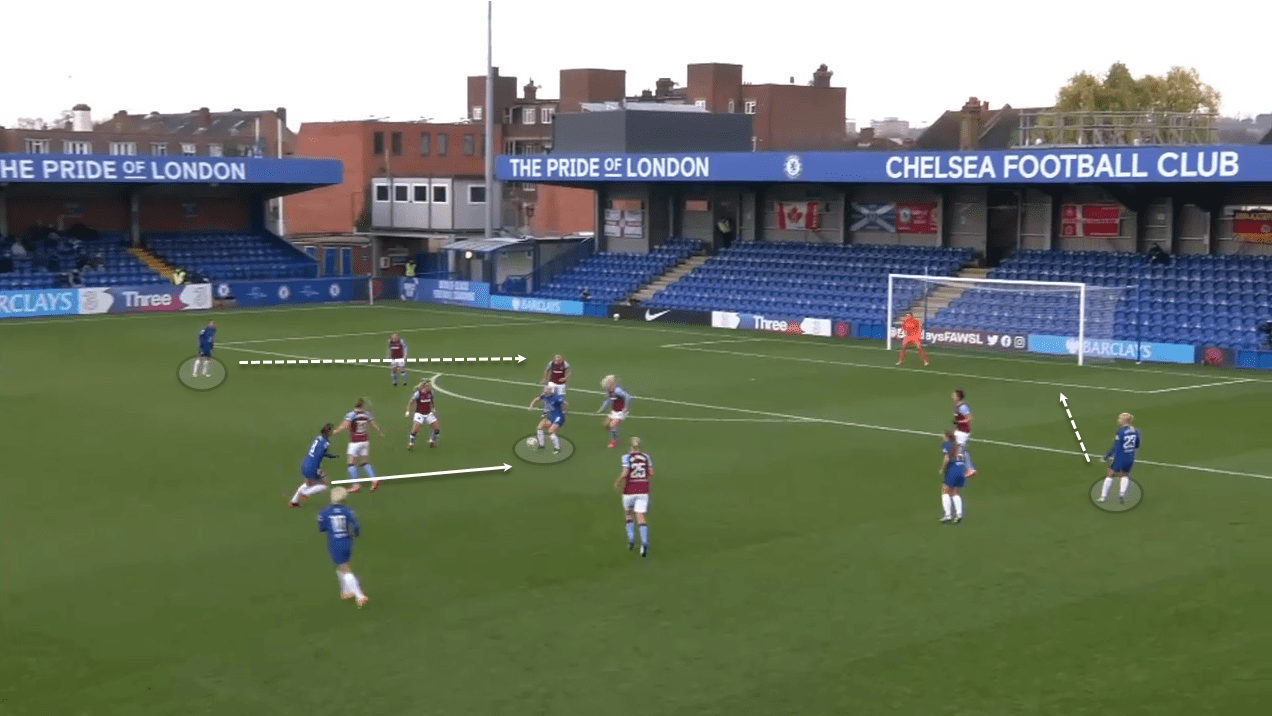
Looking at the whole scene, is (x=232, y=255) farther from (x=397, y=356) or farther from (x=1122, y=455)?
(x=1122, y=455)

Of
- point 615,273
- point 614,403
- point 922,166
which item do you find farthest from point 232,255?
point 614,403

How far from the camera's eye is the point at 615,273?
2584 inches

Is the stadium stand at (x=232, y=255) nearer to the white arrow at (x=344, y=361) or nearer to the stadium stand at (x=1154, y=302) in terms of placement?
the white arrow at (x=344, y=361)

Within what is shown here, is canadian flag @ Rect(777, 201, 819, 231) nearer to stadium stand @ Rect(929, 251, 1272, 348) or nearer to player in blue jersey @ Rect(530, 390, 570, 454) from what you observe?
stadium stand @ Rect(929, 251, 1272, 348)

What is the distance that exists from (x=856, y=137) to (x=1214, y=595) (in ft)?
170

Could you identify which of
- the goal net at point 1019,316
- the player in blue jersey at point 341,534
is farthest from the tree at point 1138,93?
the player in blue jersey at point 341,534

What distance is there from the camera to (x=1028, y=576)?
1977cm

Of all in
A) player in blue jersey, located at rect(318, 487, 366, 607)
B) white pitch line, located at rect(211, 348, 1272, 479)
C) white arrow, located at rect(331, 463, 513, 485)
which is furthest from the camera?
white pitch line, located at rect(211, 348, 1272, 479)

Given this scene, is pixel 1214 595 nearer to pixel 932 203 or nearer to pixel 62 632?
pixel 62 632

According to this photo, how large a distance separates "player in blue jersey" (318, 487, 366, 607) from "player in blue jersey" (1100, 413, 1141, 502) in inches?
475

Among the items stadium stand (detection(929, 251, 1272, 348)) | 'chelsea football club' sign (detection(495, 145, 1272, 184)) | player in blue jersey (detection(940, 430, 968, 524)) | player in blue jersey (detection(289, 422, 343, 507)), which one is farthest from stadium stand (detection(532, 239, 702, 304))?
player in blue jersey (detection(940, 430, 968, 524))

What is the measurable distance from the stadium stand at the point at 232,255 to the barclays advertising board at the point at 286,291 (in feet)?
6.36

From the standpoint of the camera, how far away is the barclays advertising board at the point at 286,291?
213 ft

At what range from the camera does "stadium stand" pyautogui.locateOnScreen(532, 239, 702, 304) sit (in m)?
63.8
